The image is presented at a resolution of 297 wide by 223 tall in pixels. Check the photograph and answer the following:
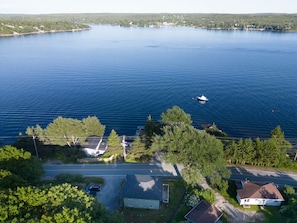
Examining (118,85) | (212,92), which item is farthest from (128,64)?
(212,92)

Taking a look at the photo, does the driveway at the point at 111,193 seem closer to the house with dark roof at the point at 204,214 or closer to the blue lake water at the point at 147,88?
the house with dark roof at the point at 204,214

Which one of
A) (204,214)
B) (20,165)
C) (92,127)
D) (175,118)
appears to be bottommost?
(204,214)

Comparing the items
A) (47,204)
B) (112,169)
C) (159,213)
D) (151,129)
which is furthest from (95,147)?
(47,204)

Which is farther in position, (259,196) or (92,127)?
(92,127)

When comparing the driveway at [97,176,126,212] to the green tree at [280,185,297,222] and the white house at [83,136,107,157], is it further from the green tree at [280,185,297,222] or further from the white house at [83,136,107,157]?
the green tree at [280,185,297,222]

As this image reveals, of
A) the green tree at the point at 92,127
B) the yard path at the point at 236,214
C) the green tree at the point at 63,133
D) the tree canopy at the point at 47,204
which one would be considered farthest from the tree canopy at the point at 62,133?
the yard path at the point at 236,214

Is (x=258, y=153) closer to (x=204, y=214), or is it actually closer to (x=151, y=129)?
(x=204, y=214)
